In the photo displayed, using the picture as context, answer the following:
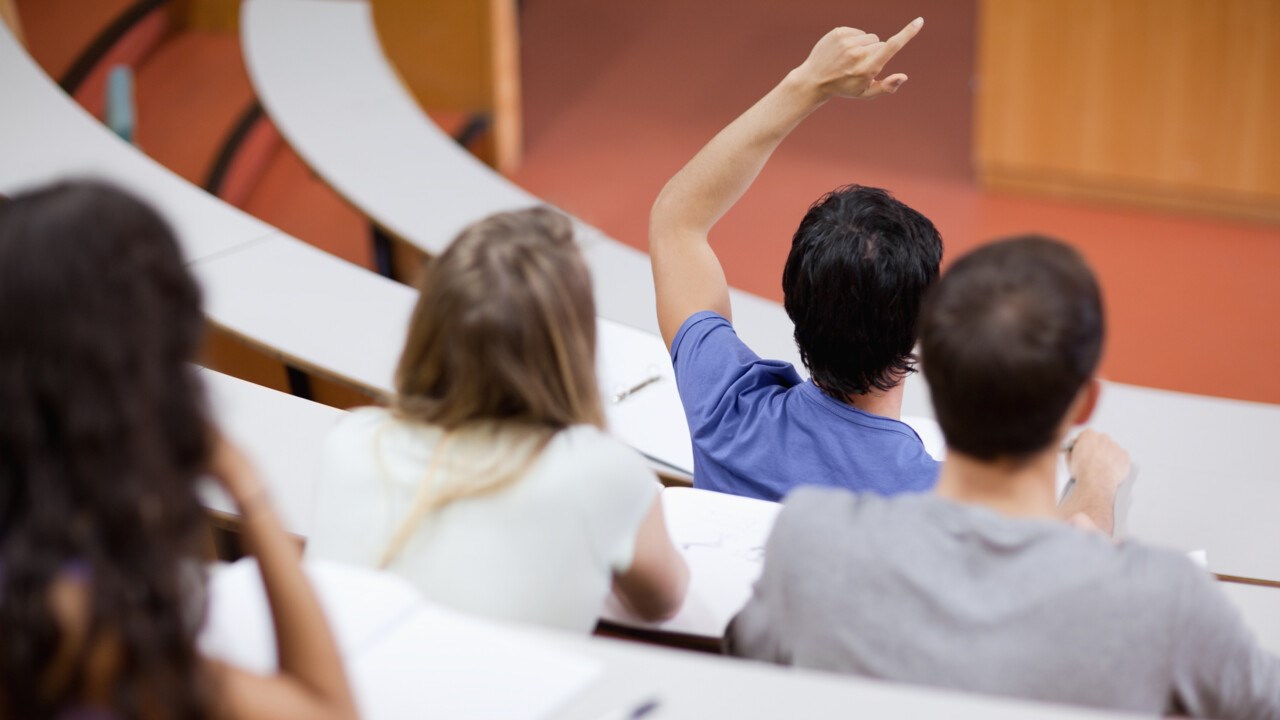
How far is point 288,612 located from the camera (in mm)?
858

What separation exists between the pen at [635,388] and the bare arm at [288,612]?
1359 mm

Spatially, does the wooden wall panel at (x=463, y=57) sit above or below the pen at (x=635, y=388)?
above

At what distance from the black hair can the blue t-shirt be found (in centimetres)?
48

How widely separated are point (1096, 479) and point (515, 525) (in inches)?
27.8

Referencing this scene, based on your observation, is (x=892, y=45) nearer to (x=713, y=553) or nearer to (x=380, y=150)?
(x=713, y=553)

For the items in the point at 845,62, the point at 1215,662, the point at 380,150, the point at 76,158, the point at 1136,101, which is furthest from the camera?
the point at 1136,101

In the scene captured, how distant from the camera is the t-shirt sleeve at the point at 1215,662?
0.94m

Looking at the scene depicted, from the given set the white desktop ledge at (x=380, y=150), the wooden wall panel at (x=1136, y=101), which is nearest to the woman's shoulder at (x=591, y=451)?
the white desktop ledge at (x=380, y=150)

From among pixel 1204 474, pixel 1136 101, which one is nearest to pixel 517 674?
pixel 1204 474

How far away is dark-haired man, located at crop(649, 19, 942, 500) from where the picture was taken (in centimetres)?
152

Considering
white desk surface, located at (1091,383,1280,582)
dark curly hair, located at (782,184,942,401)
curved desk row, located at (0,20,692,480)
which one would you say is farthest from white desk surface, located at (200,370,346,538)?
white desk surface, located at (1091,383,1280,582)

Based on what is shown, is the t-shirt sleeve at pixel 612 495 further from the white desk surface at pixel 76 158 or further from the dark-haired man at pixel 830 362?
the white desk surface at pixel 76 158

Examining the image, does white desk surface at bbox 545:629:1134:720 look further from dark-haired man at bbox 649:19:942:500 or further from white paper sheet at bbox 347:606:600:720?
dark-haired man at bbox 649:19:942:500

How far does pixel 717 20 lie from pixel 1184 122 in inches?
100
